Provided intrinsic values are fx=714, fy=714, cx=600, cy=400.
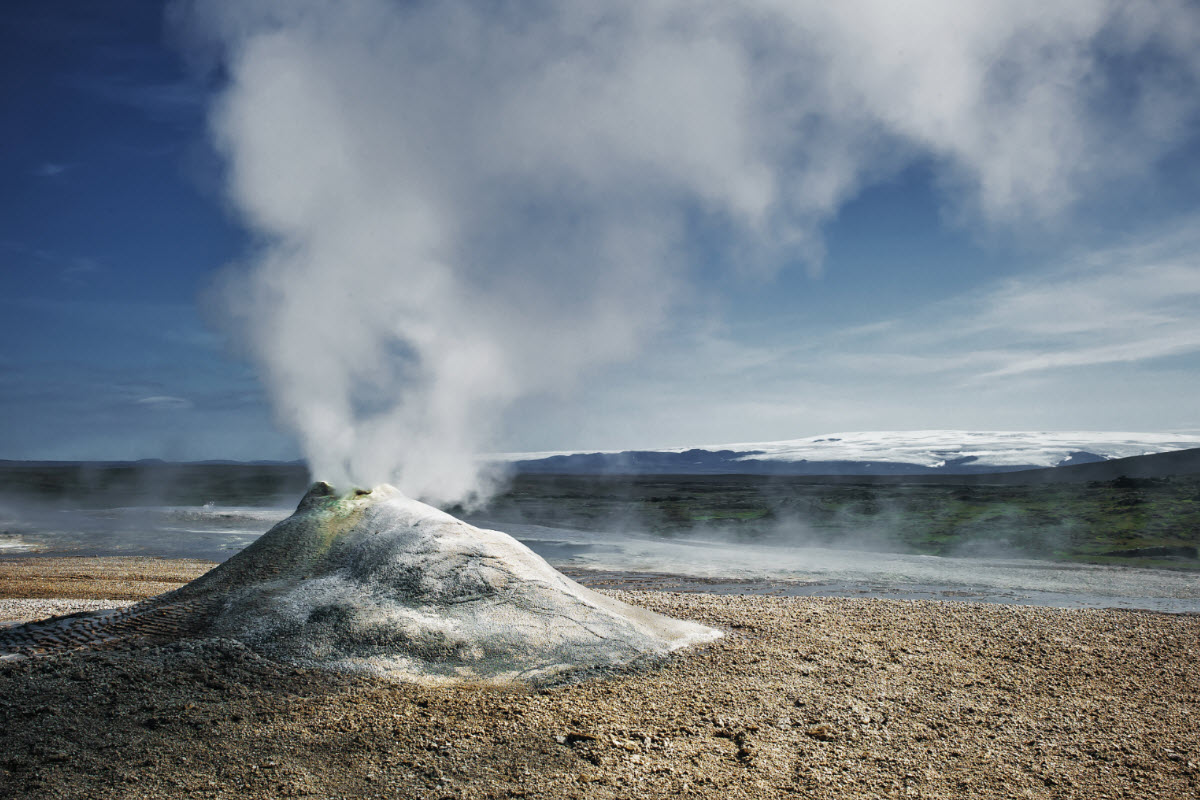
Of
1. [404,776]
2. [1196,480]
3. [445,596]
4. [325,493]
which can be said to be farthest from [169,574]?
[1196,480]

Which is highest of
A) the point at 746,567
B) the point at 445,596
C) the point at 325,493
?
the point at 325,493

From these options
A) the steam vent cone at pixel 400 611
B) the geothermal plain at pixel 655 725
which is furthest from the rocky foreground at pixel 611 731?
the steam vent cone at pixel 400 611

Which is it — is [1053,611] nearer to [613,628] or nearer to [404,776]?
[613,628]

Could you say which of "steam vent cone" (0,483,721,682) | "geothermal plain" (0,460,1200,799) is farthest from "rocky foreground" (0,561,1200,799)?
"steam vent cone" (0,483,721,682)

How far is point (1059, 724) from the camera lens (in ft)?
25.4

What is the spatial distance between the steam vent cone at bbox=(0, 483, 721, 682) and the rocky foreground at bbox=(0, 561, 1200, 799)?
1.40ft

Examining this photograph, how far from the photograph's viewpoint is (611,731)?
6828mm

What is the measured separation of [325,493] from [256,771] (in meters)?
5.74

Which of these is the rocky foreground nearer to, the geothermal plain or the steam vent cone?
the geothermal plain

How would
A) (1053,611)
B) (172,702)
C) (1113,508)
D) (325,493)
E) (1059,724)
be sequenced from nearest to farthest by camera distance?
(172,702), (1059,724), (325,493), (1053,611), (1113,508)

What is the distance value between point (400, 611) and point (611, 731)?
3267 mm

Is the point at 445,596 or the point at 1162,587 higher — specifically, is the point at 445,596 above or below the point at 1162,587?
above

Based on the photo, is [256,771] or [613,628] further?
[613,628]

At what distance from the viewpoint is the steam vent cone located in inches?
324
